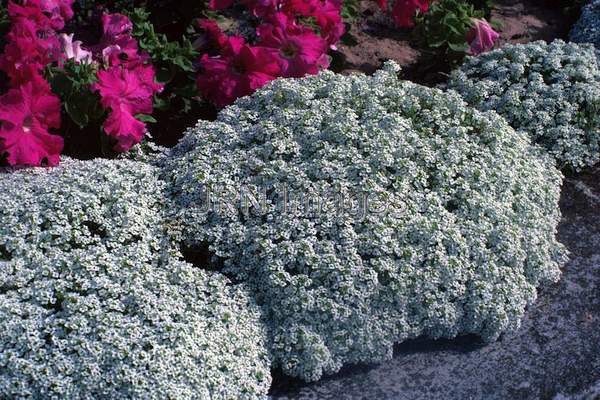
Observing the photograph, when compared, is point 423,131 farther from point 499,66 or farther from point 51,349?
point 51,349

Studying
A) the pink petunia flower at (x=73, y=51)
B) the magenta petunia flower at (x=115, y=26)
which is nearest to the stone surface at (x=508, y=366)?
the pink petunia flower at (x=73, y=51)

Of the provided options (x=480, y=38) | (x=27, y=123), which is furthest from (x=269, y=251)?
(x=480, y=38)

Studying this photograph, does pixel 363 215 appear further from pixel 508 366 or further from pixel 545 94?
pixel 545 94

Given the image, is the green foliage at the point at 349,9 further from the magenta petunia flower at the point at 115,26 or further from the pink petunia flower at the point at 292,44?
the magenta petunia flower at the point at 115,26

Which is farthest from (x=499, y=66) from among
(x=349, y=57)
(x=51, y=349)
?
(x=51, y=349)

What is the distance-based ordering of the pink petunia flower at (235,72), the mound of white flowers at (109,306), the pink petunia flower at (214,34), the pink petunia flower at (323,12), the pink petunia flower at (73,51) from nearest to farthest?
the mound of white flowers at (109,306) → the pink petunia flower at (73,51) → the pink petunia flower at (235,72) → the pink petunia flower at (214,34) → the pink petunia flower at (323,12)

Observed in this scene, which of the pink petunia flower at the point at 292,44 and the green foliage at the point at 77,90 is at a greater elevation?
the pink petunia flower at the point at 292,44
